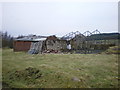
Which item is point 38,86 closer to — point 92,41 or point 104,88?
point 104,88

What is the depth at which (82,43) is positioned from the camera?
23766 mm

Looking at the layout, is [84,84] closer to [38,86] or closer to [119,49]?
[38,86]

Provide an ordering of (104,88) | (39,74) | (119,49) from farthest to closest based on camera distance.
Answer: (119,49) → (39,74) → (104,88)

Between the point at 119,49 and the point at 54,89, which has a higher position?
the point at 119,49

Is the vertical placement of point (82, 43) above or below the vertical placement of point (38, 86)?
above

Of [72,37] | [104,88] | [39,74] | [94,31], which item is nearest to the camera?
[104,88]

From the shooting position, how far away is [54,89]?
544cm

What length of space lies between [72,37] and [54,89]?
2173cm

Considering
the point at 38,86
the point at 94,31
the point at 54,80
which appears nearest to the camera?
the point at 38,86

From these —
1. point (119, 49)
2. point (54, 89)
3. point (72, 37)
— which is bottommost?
point (54, 89)

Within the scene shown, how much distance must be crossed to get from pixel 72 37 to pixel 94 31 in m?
4.46

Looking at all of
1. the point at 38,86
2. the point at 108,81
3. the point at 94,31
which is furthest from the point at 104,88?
the point at 94,31

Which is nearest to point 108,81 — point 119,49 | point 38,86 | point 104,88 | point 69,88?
→ point 104,88

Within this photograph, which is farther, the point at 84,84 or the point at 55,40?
the point at 55,40
